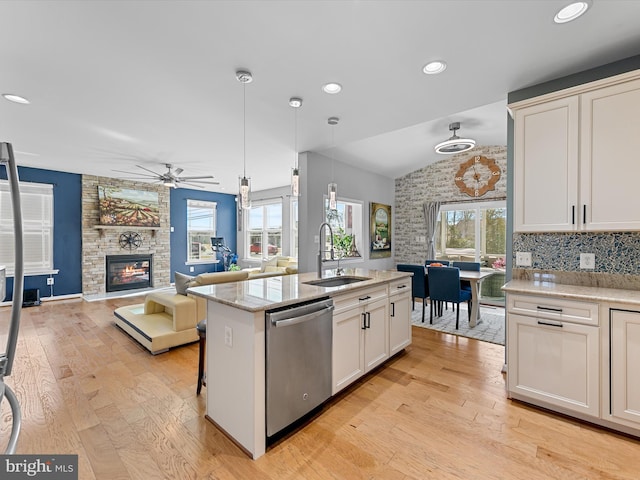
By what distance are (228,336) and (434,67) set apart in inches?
107

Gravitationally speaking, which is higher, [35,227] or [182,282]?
[35,227]

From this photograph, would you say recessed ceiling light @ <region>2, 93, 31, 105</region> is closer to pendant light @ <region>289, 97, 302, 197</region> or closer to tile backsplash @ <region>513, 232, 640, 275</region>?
pendant light @ <region>289, 97, 302, 197</region>

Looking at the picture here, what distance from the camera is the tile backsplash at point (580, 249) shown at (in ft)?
7.72

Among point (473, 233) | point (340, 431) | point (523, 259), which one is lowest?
point (340, 431)

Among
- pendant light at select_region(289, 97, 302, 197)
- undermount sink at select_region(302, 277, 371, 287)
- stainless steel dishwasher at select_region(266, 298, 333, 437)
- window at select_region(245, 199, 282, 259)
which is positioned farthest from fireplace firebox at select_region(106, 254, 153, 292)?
stainless steel dishwasher at select_region(266, 298, 333, 437)

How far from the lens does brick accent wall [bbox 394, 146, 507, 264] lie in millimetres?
6418

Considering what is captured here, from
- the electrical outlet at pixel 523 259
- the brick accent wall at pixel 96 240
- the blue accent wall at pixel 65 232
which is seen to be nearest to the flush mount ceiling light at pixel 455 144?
the electrical outlet at pixel 523 259

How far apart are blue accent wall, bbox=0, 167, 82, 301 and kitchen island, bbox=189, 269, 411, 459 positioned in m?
6.08

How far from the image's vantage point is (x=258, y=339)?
179 cm

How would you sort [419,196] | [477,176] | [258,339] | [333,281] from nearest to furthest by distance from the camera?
[258,339] < [333,281] < [477,176] < [419,196]

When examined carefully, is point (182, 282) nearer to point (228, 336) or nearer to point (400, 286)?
point (228, 336)

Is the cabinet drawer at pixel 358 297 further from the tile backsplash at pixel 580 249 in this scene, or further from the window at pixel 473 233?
the window at pixel 473 233

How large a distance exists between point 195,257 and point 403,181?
20.9 feet

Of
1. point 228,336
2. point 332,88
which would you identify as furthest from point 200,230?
point 228,336
